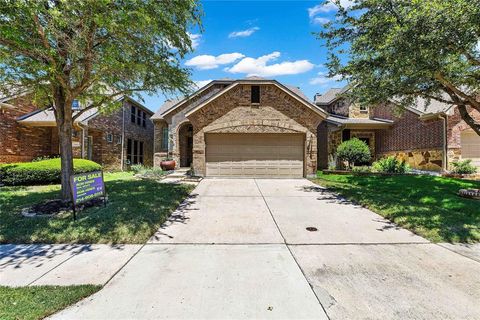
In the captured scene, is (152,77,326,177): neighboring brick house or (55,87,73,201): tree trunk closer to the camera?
(55,87,73,201): tree trunk

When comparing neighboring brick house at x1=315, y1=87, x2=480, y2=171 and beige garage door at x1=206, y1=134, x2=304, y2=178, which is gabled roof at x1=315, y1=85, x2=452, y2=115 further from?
beige garage door at x1=206, y1=134, x2=304, y2=178

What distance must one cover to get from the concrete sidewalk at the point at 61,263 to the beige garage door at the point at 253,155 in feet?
31.2

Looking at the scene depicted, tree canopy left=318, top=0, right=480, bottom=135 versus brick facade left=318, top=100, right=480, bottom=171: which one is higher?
tree canopy left=318, top=0, right=480, bottom=135

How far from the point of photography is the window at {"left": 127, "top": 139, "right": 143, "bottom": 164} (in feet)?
67.8

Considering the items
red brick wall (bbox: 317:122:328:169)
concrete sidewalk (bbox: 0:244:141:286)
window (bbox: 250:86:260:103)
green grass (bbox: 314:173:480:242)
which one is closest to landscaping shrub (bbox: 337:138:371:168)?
green grass (bbox: 314:173:480:242)

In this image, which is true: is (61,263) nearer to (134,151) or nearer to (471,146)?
(134,151)

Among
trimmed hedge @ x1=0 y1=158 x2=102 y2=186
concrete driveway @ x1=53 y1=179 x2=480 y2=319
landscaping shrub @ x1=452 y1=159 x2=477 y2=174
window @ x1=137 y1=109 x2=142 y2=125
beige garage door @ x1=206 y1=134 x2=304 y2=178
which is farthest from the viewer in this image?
window @ x1=137 y1=109 x2=142 y2=125

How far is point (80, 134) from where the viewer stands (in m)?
16.3

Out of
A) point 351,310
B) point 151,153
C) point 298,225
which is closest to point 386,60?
point 298,225

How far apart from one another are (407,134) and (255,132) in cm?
1149

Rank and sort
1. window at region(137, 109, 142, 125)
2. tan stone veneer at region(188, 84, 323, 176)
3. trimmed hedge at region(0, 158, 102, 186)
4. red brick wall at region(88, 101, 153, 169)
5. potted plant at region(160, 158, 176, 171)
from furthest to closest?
1. window at region(137, 109, 142, 125)
2. red brick wall at region(88, 101, 153, 169)
3. potted plant at region(160, 158, 176, 171)
4. tan stone veneer at region(188, 84, 323, 176)
5. trimmed hedge at region(0, 158, 102, 186)

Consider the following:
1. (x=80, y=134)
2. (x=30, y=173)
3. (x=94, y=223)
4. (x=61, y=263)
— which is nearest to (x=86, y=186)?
(x=94, y=223)

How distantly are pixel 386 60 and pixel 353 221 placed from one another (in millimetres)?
5446

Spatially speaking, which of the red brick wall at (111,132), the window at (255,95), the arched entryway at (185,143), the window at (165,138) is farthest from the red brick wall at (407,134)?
the red brick wall at (111,132)
